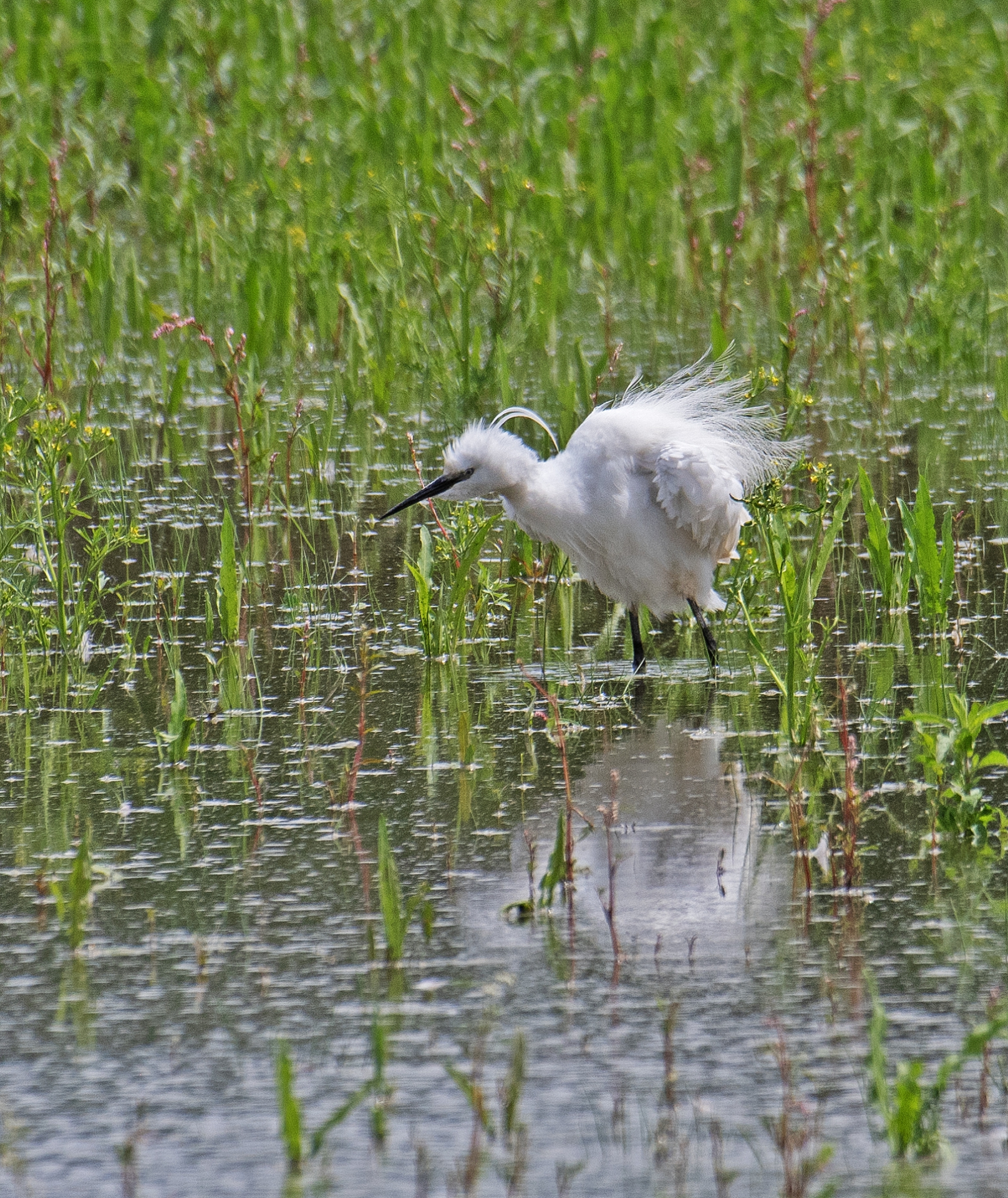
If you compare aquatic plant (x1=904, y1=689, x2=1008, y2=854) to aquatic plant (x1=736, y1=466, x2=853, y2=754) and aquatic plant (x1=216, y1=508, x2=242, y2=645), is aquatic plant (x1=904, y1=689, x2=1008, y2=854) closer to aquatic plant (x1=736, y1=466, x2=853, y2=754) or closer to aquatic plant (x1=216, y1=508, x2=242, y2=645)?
aquatic plant (x1=736, y1=466, x2=853, y2=754)

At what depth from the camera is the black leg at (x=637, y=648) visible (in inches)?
218

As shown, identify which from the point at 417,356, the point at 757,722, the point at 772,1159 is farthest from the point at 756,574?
the point at 417,356

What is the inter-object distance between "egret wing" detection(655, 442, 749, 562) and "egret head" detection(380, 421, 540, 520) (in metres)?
0.43

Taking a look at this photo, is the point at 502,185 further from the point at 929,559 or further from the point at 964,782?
the point at 964,782

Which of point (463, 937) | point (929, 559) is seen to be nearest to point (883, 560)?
point (929, 559)

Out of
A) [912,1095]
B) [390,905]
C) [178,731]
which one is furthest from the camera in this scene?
[178,731]

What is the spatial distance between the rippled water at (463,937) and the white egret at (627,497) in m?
0.29

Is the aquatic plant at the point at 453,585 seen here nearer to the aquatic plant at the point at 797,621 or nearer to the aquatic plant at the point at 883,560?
the aquatic plant at the point at 797,621

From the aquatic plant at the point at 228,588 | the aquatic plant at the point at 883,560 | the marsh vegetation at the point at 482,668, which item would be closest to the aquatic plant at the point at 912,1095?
the marsh vegetation at the point at 482,668

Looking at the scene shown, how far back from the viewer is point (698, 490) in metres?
5.71

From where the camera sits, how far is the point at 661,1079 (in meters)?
3.06

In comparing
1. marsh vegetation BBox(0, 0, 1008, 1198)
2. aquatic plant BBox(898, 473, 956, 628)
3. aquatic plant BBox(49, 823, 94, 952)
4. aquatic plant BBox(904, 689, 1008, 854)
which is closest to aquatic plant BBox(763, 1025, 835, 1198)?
marsh vegetation BBox(0, 0, 1008, 1198)

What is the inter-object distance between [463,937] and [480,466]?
218 cm

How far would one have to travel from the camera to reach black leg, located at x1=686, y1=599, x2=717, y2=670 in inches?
220
